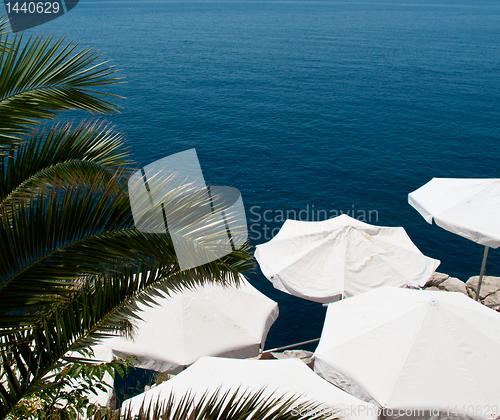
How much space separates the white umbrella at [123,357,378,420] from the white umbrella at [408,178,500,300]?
7002 mm

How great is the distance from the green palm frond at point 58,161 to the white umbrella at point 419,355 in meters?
5.90

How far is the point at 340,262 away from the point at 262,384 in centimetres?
638

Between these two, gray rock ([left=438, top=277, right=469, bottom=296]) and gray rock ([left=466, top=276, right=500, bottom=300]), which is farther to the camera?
gray rock ([left=438, top=277, right=469, bottom=296])

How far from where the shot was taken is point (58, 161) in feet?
20.9

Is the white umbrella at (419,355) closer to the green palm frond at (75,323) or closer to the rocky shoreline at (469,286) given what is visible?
the green palm frond at (75,323)

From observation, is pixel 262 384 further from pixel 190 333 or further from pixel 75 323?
pixel 75 323

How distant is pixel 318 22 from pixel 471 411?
134 m

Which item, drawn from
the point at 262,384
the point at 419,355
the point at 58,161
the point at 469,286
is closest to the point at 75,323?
the point at 58,161

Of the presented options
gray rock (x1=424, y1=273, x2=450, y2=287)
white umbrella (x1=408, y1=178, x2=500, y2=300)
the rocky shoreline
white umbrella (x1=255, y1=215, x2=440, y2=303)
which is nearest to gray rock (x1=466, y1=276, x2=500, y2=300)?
the rocky shoreline

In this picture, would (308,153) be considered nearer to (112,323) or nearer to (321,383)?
(321,383)

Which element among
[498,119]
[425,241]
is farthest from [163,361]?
[498,119]

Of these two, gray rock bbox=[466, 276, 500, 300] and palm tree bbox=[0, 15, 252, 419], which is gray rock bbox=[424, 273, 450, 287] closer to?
gray rock bbox=[466, 276, 500, 300]

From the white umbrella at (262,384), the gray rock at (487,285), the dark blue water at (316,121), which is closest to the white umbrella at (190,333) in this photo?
the white umbrella at (262,384)

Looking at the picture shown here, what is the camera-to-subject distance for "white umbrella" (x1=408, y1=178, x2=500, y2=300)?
40.5 ft
